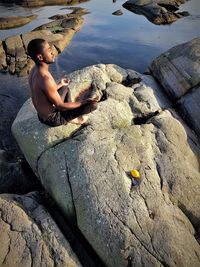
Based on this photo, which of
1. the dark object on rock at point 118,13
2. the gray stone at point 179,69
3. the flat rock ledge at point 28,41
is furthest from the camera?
the dark object on rock at point 118,13

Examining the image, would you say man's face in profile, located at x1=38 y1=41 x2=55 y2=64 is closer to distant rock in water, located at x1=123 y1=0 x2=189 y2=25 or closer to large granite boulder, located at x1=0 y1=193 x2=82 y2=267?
large granite boulder, located at x1=0 y1=193 x2=82 y2=267

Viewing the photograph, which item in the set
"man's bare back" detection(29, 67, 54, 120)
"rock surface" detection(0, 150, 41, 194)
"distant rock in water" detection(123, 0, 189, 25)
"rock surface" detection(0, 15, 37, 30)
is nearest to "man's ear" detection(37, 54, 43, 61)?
"man's bare back" detection(29, 67, 54, 120)

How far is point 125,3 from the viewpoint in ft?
80.6

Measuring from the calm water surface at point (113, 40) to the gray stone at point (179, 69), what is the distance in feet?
15.0

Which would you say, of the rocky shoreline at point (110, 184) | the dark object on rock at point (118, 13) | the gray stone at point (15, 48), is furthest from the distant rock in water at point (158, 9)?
the rocky shoreline at point (110, 184)

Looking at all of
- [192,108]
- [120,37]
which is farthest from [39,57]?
[120,37]

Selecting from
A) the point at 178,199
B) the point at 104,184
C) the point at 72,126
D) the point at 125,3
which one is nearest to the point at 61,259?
the point at 104,184

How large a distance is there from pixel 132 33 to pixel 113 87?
10.9 metres

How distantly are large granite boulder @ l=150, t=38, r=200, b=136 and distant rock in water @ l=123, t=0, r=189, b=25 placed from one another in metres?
11.3

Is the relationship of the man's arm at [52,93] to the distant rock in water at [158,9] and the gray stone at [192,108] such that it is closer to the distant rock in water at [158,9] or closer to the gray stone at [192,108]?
the gray stone at [192,108]

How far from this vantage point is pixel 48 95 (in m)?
7.18

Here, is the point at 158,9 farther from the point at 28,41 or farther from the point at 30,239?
the point at 30,239

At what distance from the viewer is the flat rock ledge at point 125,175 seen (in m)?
6.27

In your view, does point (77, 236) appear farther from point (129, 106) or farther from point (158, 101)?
point (158, 101)
